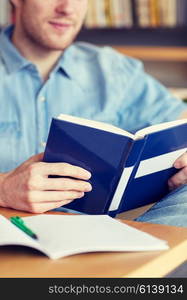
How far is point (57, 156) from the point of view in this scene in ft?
3.95

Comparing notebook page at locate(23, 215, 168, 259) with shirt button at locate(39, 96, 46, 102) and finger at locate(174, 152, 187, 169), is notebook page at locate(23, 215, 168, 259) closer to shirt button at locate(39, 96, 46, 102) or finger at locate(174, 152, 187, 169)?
finger at locate(174, 152, 187, 169)

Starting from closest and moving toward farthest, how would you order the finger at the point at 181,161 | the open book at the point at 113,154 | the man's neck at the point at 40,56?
the open book at the point at 113,154
the finger at the point at 181,161
the man's neck at the point at 40,56

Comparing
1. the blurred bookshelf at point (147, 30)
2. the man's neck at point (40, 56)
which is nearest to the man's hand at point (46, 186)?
the man's neck at point (40, 56)

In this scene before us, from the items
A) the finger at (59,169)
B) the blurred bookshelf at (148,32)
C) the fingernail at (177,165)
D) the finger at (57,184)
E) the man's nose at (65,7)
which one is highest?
the man's nose at (65,7)

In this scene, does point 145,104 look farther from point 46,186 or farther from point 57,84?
point 46,186

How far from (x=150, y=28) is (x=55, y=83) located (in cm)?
96

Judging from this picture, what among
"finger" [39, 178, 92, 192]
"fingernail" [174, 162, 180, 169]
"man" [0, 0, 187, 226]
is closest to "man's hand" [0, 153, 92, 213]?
"finger" [39, 178, 92, 192]

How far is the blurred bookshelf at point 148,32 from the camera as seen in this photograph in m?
2.59

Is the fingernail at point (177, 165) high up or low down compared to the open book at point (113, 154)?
down

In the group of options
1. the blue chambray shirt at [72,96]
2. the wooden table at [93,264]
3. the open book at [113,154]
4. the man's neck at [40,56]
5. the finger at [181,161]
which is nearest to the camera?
the wooden table at [93,264]

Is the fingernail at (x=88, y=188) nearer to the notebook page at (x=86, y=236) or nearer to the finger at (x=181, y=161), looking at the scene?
the notebook page at (x=86, y=236)

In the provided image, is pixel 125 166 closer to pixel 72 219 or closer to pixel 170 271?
pixel 72 219

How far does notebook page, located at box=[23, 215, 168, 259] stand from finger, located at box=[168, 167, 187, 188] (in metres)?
0.32

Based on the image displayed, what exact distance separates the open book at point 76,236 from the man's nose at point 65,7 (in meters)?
0.87
